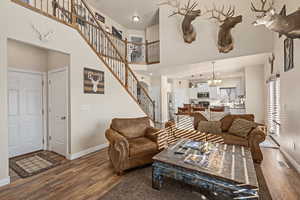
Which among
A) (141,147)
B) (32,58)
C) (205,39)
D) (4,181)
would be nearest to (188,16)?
(205,39)

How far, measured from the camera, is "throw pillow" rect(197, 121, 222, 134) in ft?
11.7

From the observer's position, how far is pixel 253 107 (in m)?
5.95

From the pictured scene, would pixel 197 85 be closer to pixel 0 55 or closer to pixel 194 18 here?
pixel 194 18

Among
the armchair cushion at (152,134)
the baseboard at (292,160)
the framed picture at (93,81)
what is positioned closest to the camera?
the baseboard at (292,160)

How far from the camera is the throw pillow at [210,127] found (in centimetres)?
357

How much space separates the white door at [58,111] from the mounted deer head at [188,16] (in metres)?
4.00

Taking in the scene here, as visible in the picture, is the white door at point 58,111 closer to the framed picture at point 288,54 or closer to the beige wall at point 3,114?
the beige wall at point 3,114

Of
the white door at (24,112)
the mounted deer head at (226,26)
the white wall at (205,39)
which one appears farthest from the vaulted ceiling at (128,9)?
the white door at (24,112)

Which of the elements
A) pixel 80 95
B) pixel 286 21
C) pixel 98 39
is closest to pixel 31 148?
pixel 80 95

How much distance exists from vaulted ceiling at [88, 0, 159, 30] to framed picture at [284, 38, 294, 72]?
187 inches

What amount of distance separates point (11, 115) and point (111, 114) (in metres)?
2.22

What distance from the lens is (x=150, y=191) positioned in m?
2.04

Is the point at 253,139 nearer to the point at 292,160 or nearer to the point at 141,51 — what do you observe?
the point at 292,160

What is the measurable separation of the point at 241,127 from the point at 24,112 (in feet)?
16.8
